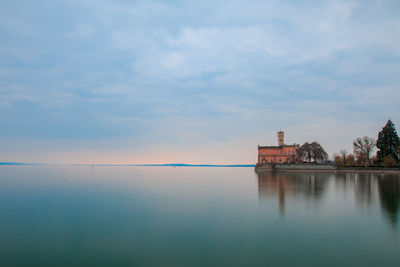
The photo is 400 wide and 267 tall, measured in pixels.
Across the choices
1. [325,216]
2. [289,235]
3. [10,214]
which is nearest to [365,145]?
[325,216]

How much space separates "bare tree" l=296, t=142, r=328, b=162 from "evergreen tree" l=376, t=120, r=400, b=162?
17.3 meters

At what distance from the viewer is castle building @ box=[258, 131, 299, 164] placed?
87.1 meters

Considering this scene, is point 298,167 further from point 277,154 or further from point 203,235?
point 203,235

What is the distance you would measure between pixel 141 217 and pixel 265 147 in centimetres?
7501

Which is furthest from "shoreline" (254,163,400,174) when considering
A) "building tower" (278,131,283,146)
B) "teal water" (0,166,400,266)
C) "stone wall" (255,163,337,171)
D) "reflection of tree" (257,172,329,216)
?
"teal water" (0,166,400,266)

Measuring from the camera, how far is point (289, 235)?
13.1 m

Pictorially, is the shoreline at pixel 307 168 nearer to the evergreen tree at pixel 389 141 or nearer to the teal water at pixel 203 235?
the evergreen tree at pixel 389 141

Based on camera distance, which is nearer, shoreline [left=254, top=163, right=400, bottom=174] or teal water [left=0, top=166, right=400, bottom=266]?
teal water [left=0, top=166, right=400, bottom=266]

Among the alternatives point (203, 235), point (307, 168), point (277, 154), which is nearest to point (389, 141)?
point (307, 168)

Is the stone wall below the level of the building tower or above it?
below

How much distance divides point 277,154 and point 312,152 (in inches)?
407

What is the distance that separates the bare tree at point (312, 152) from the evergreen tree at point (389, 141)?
17.3m

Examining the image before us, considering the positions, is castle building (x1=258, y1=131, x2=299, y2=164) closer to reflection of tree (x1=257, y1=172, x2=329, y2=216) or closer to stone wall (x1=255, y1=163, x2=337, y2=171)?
stone wall (x1=255, y1=163, x2=337, y2=171)

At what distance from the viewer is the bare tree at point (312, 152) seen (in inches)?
3258
